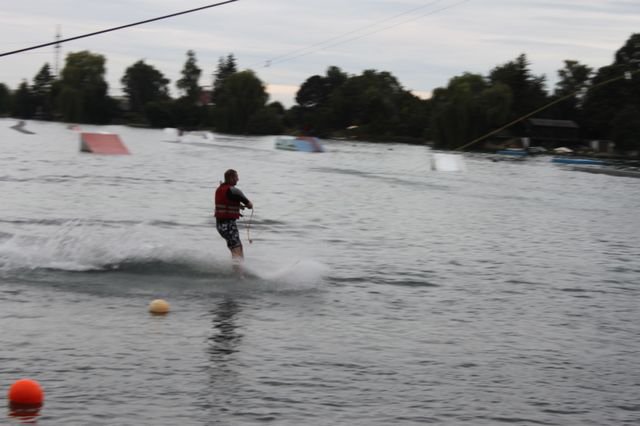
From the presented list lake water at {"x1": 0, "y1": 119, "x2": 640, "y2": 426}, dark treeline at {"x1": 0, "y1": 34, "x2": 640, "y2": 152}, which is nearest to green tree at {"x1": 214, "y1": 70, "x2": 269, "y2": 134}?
dark treeline at {"x1": 0, "y1": 34, "x2": 640, "y2": 152}

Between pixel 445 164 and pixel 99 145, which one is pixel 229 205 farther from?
pixel 445 164

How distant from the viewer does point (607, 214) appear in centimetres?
4403

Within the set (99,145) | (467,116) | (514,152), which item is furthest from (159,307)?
(467,116)

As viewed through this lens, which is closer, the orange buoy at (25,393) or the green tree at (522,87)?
the orange buoy at (25,393)

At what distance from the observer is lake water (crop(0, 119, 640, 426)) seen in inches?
434

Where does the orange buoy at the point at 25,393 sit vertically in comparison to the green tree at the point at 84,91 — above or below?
below

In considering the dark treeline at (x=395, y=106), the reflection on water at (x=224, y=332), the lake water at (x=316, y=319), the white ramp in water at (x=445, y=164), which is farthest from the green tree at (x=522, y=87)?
the reflection on water at (x=224, y=332)

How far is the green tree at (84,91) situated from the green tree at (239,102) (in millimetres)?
22829

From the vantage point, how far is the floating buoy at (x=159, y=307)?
15.1 meters

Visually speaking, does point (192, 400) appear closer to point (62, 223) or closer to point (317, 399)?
point (317, 399)

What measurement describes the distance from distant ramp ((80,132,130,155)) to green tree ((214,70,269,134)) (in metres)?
75.8

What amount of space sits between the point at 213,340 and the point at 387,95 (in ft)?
578

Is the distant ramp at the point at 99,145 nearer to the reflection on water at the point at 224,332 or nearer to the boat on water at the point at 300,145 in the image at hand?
the boat on water at the point at 300,145

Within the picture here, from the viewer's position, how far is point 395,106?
181 meters
